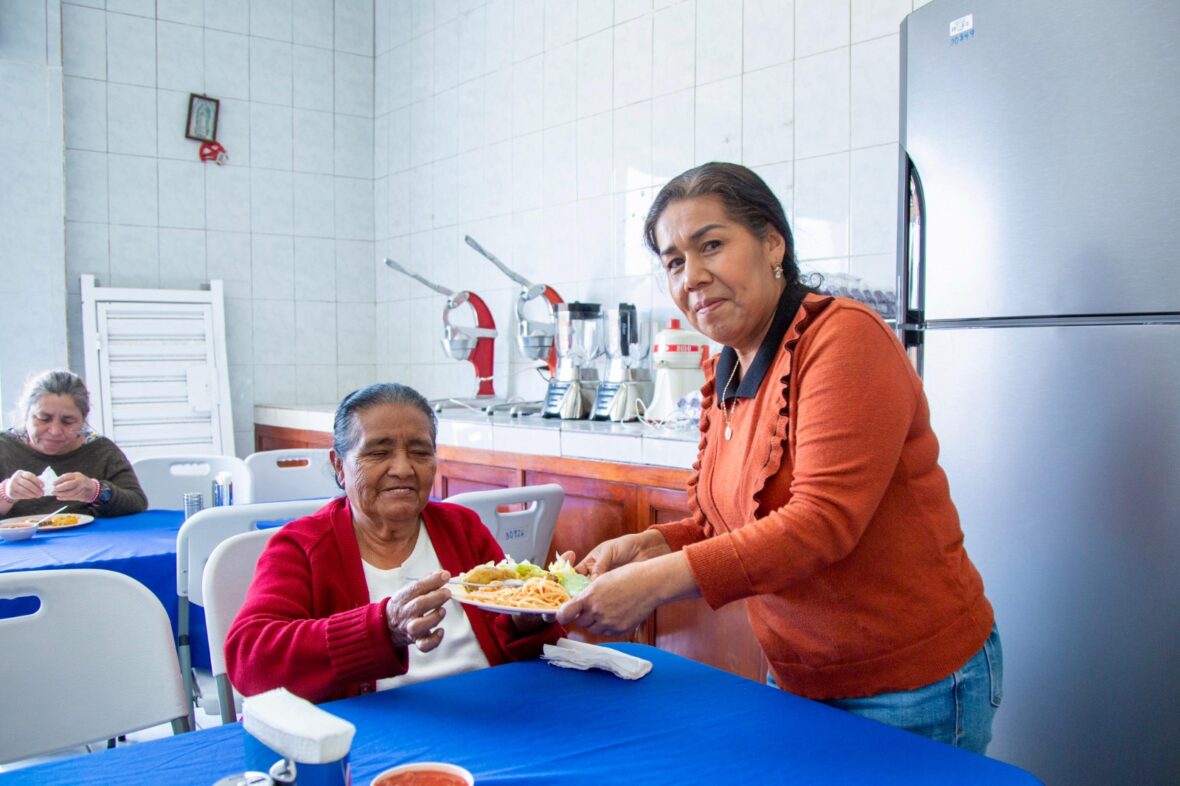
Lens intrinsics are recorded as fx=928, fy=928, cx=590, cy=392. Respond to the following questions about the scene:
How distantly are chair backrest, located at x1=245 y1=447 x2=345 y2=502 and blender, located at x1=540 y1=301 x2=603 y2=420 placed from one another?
2.71ft

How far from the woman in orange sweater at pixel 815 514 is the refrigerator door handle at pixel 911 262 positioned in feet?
2.52

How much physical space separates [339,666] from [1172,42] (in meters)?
1.75

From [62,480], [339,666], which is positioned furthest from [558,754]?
[62,480]

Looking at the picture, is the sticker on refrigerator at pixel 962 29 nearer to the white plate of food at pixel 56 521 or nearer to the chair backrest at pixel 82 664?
the chair backrest at pixel 82 664

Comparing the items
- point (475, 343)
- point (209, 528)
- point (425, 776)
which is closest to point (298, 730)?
point (425, 776)

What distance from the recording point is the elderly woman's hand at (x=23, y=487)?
2604 mm

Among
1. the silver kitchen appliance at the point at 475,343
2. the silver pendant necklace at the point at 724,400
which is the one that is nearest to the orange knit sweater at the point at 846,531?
the silver pendant necklace at the point at 724,400

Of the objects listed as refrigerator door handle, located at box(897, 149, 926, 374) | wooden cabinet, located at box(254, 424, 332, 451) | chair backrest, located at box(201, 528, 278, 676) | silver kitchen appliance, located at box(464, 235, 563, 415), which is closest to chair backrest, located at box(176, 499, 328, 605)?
chair backrest, located at box(201, 528, 278, 676)

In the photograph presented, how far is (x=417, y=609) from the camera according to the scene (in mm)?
1195

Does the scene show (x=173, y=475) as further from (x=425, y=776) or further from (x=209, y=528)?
(x=425, y=776)

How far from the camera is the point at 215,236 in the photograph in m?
4.95

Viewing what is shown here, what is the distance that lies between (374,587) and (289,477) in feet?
6.44

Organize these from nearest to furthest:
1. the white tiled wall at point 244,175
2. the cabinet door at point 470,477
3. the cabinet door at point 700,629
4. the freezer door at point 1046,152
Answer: the freezer door at point 1046,152 → the cabinet door at point 700,629 → the cabinet door at point 470,477 → the white tiled wall at point 244,175

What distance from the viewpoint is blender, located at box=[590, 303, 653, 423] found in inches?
125
